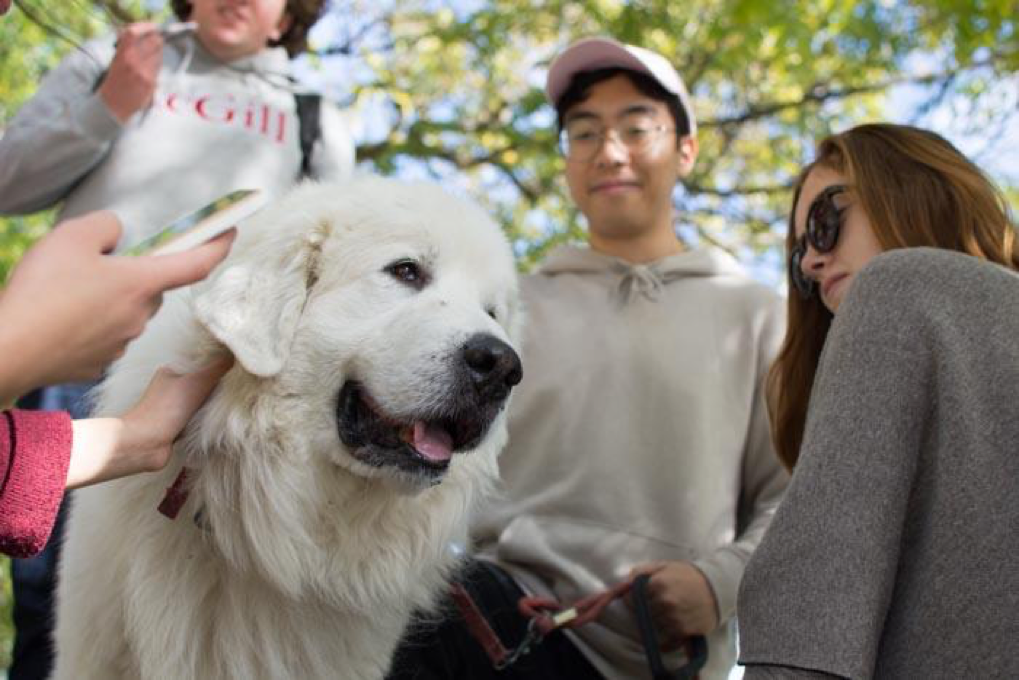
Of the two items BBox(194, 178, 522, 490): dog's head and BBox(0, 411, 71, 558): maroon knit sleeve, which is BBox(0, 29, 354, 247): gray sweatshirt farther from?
BBox(0, 411, 71, 558): maroon knit sleeve

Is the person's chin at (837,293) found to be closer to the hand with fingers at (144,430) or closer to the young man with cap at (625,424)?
the young man with cap at (625,424)

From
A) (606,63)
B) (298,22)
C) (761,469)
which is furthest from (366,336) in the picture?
(298,22)

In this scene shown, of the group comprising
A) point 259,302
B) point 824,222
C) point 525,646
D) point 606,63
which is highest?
point 606,63

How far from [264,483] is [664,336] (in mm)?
1686

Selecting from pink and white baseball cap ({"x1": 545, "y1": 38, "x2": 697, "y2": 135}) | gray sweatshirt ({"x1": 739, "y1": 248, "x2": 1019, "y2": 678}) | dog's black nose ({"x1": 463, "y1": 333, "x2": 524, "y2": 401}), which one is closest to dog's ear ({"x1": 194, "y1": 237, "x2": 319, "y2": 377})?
dog's black nose ({"x1": 463, "y1": 333, "x2": 524, "y2": 401})

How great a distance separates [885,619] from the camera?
184 cm

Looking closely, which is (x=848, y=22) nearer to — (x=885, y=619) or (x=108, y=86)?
(x=108, y=86)

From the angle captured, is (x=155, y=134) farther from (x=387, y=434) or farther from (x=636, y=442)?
(x=636, y=442)

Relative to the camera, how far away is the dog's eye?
2.62 meters

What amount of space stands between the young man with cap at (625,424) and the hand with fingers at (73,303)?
5.01ft

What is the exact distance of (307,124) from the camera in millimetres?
3775

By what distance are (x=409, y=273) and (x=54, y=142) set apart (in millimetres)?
1405

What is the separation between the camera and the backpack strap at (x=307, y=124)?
3.77m

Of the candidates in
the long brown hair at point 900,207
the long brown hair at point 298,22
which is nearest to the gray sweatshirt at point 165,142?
the long brown hair at point 298,22
